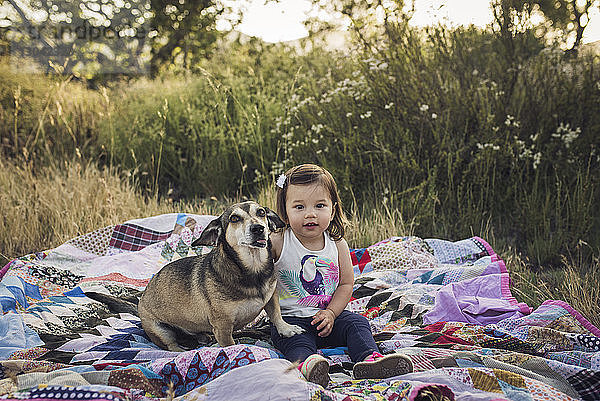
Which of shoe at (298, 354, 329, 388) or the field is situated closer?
shoe at (298, 354, 329, 388)

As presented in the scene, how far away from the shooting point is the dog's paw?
2.85 m

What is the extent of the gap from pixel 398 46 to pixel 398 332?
3.76 metres

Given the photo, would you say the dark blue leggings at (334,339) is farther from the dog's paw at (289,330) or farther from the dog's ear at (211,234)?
the dog's ear at (211,234)

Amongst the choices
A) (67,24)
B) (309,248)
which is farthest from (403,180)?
(67,24)

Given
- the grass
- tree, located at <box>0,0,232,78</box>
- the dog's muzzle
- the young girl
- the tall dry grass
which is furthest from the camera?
tree, located at <box>0,0,232,78</box>

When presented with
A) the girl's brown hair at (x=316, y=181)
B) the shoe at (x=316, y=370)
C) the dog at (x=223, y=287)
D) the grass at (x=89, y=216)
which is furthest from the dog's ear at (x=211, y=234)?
the grass at (x=89, y=216)

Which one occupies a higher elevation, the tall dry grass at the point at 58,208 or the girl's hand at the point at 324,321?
the tall dry grass at the point at 58,208

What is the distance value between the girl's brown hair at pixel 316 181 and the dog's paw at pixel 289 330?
25.1 inches

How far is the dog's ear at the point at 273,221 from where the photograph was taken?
294cm

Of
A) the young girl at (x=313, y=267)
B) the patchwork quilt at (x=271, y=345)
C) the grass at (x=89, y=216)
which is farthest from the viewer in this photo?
the grass at (x=89, y=216)

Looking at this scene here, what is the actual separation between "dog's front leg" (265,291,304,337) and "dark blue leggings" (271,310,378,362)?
0.09ft

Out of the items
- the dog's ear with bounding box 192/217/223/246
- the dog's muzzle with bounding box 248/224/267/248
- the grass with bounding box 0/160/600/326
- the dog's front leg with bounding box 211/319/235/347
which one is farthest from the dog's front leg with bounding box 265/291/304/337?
the grass with bounding box 0/160/600/326

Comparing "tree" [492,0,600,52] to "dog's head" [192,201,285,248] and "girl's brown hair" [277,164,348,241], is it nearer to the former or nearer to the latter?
"girl's brown hair" [277,164,348,241]

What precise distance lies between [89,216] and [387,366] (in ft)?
13.1
